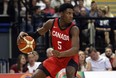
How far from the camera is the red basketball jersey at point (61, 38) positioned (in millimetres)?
8953

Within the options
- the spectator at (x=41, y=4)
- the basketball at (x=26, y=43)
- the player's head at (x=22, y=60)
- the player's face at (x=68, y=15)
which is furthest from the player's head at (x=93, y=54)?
the player's face at (x=68, y=15)

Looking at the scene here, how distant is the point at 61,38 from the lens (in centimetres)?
898

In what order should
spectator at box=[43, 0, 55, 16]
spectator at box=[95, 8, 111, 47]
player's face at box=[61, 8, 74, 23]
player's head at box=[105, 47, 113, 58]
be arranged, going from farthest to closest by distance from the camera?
spectator at box=[43, 0, 55, 16] → spectator at box=[95, 8, 111, 47] → player's head at box=[105, 47, 113, 58] → player's face at box=[61, 8, 74, 23]

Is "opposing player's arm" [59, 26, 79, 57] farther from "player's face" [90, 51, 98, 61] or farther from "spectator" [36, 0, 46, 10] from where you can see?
"spectator" [36, 0, 46, 10]

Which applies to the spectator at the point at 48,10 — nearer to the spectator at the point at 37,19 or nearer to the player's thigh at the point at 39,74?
the spectator at the point at 37,19

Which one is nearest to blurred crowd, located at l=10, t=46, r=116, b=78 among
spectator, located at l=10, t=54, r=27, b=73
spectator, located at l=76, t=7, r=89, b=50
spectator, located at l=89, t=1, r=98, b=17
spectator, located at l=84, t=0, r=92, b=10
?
spectator, located at l=10, t=54, r=27, b=73

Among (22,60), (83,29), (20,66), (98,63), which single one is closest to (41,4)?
(83,29)

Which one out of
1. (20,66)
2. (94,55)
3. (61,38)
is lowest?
(20,66)

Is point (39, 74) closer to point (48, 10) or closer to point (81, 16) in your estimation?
point (81, 16)

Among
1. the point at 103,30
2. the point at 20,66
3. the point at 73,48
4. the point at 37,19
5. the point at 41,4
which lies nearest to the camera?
the point at 73,48

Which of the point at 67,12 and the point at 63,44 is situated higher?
the point at 67,12

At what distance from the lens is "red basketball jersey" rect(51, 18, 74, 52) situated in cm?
895

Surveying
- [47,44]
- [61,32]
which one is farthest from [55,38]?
[47,44]

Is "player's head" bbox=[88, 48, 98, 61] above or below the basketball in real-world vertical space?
below
